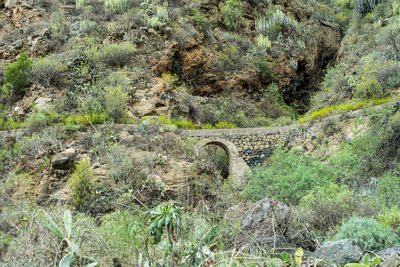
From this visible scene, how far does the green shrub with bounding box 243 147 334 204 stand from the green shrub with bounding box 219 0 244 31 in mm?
16771

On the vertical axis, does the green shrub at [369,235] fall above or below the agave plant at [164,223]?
below

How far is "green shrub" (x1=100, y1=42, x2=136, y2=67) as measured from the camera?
57.7ft

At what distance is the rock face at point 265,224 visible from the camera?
4.74m

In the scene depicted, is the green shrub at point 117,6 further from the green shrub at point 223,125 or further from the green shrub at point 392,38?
the green shrub at point 392,38

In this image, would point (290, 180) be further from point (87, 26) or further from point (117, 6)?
point (117, 6)

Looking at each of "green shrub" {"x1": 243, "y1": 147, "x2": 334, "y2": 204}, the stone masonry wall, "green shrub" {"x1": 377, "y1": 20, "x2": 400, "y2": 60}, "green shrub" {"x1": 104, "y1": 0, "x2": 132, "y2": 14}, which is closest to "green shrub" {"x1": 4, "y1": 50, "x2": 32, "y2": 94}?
"green shrub" {"x1": 104, "y1": 0, "x2": 132, "y2": 14}

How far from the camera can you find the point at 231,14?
2559 cm

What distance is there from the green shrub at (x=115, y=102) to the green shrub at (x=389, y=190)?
10.4 meters

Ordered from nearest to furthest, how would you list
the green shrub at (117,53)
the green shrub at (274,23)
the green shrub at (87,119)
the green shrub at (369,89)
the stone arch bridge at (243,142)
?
the green shrub at (87,119)
the green shrub at (369,89)
the stone arch bridge at (243,142)
the green shrub at (117,53)
the green shrub at (274,23)

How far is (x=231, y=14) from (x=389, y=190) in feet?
67.3

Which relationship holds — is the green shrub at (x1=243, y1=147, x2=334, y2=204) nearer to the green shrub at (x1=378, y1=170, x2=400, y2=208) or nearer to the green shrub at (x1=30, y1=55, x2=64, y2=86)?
the green shrub at (x1=378, y1=170, x2=400, y2=208)

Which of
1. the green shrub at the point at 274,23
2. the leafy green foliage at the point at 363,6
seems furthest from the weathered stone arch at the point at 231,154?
the leafy green foliage at the point at 363,6

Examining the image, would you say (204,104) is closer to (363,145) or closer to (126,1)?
(126,1)

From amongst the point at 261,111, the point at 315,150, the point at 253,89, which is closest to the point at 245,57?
the point at 253,89
